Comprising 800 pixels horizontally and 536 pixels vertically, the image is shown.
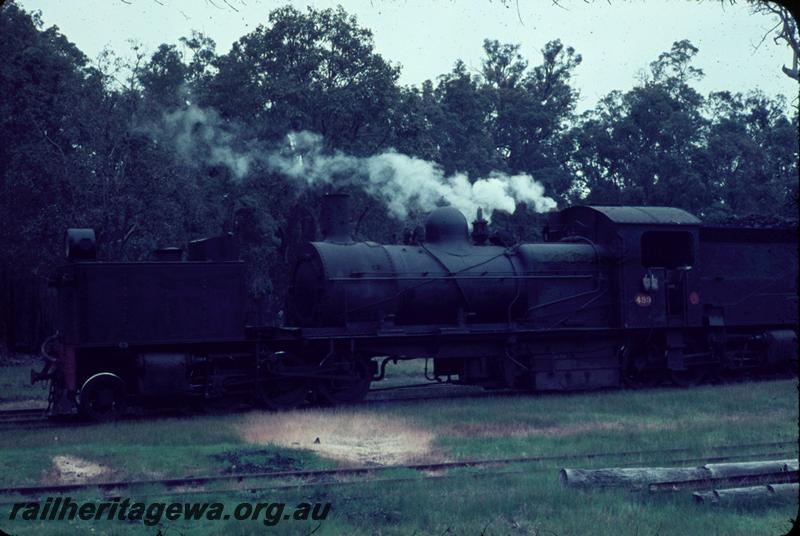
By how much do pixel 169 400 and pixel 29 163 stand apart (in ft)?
44.2

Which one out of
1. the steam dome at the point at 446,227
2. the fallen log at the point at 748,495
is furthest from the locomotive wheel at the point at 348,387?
the fallen log at the point at 748,495

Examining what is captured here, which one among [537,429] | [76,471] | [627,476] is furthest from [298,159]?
[627,476]

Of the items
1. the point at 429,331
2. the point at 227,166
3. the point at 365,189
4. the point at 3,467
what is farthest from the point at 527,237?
the point at 3,467

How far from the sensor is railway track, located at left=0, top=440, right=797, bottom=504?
8844mm

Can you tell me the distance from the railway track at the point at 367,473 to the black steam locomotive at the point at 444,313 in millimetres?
4779

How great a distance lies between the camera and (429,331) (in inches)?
630

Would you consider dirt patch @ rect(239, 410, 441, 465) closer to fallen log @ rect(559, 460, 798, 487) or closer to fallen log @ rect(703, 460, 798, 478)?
fallen log @ rect(559, 460, 798, 487)

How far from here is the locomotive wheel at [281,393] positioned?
49.6 ft

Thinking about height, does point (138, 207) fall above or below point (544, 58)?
below

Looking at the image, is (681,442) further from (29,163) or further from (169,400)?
(29,163)

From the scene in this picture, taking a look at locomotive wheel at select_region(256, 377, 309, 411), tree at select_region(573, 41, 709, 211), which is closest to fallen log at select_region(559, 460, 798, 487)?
locomotive wheel at select_region(256, 377, 309, 411)

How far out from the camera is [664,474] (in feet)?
27.6

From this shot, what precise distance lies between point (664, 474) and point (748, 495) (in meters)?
0.81

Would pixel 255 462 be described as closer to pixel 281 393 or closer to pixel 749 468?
pixel 281 393
